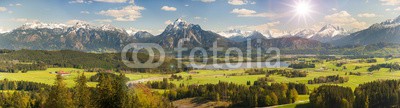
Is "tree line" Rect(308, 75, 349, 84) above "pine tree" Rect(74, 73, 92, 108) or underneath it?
underneath

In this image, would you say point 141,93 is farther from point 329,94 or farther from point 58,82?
point 329,94

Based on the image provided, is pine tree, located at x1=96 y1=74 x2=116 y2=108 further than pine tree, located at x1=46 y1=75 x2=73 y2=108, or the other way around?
pine tree, located at x1=96 y1=74 x2=116 y2=108

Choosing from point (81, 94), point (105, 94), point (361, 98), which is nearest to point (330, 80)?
point (361, 98)

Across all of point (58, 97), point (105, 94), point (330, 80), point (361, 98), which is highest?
point (105, 94)

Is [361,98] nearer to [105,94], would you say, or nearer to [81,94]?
[105,94]

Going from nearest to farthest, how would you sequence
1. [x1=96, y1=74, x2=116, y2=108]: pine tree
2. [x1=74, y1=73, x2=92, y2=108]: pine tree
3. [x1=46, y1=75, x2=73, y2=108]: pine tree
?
[x1=46, y1=75, x2=73, y2=108]: pine tree → [x1=96, y1=74, x2=116, y2=108]: pine tree → [x1=74, y1=73, x2=92, y2=108]: pine tree

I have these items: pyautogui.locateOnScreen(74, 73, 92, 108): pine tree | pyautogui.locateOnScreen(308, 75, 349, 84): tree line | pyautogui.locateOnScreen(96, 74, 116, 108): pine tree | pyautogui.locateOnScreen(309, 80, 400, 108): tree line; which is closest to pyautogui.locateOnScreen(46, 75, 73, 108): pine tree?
pyautogui.locateOnScreen(74, 73, 92, 108): pine tree

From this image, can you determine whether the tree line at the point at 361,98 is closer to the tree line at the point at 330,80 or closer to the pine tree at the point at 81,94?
the tree line at the point at 330,80

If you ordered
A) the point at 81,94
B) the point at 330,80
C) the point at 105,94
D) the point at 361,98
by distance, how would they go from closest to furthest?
the point at 105,94, the point at 81,94, the point at 361,98, the point at 330,80

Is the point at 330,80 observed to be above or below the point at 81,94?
below

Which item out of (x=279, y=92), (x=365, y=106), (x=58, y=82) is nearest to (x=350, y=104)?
(x=365, y=106)

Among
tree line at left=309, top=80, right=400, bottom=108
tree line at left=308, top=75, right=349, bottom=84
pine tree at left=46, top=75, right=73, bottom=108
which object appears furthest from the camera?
tree line at left=308, top=75, right=349, bottom=84

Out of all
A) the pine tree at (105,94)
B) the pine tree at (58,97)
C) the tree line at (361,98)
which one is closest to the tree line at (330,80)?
the tree line at (361,98)

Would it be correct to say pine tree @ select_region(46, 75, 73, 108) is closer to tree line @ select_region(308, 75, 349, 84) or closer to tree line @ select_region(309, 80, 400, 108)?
tree line @ select_region(309, 80, 400, 108)
